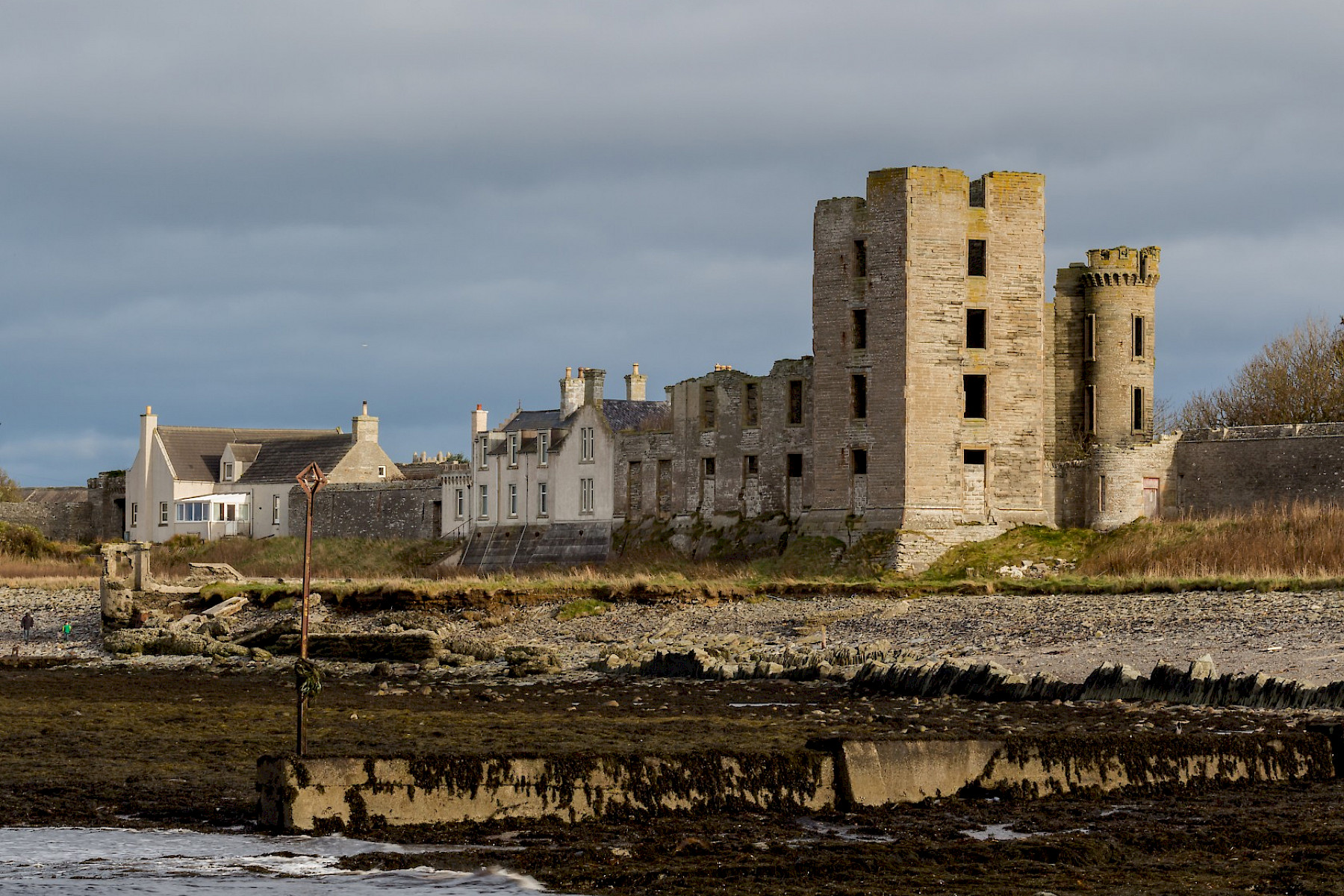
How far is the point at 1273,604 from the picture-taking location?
26391 millimetres

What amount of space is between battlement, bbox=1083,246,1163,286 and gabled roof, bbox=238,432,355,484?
3109 cm

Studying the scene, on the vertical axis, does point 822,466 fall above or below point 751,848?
above

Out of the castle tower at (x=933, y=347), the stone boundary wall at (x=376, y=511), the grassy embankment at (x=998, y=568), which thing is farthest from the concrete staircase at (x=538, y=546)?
the castle tower at (x=933, y=347)

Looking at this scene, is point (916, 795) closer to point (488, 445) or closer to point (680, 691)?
point (680, 691)

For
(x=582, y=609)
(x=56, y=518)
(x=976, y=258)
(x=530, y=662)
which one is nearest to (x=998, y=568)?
(x=976, y=258)

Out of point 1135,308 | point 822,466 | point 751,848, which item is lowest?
point 751,848

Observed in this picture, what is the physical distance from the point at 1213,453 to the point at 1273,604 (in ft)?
55.0

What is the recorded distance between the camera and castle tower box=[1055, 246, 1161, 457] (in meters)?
45.1

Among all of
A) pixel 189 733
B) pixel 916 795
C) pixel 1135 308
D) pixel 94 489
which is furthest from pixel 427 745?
pixel 94 489

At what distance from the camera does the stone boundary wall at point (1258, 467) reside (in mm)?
40062

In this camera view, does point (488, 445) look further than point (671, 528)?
Yes

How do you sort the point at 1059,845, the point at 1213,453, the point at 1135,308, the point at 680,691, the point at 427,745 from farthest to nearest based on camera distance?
the point at 1135,308 → the point at 1213,453 → the point at 680,691 → the point at 427,745 → the point at 1059,845

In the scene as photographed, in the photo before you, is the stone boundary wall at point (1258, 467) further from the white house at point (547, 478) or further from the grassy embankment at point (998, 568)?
the white house at point (547, 478)

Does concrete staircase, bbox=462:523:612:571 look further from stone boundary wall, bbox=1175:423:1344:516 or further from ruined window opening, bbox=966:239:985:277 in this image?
stone boundary wall, bbox=1175:423:1344:516
